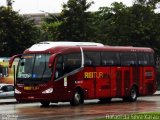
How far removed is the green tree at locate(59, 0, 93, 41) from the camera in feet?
198

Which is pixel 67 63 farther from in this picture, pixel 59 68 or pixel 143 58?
pixel 143 58

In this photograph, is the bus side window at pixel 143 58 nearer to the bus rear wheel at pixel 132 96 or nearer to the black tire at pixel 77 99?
the bus rear wheel at pixel 132 96

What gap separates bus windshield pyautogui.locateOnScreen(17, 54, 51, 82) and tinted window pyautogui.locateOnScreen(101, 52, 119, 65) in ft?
14.4

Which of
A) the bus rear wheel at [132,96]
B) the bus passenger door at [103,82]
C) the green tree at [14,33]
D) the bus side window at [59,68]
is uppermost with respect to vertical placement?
the green tree at [14,33]

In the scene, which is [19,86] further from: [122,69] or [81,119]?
[81,119]

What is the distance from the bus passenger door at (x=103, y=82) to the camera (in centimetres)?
3216

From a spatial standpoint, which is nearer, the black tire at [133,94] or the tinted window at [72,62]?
the tinted window at [72,62]

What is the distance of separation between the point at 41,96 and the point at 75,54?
116 inches

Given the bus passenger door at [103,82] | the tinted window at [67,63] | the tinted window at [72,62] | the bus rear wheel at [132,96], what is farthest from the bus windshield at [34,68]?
the bus rear wheel at [132,96]

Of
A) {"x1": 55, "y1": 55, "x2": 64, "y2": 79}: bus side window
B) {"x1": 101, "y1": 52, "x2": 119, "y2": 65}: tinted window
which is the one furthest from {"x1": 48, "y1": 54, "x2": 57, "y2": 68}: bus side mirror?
{"x1": 101, "y1": 52, "x2": 119, "y2": 65}: tinted window

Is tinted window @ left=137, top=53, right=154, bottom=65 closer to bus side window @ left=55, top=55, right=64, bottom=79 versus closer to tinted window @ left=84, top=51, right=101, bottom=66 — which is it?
tinted window @ left=84, top=51, right=101, bottom=66

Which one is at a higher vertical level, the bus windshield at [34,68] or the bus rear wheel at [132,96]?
the bus windshield at [34,68]

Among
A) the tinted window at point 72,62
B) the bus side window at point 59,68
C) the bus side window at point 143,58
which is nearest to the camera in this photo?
the bus side window at point 59,68

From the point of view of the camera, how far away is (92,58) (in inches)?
1243
